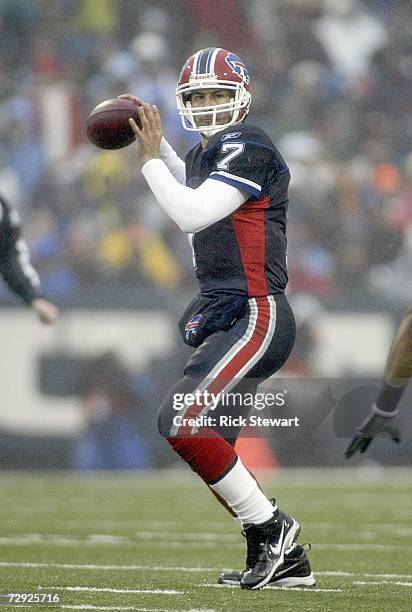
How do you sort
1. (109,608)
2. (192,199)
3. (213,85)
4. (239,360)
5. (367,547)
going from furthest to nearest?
(367,547)
(213,85)
(239,360)
(192,199)
(109,608)

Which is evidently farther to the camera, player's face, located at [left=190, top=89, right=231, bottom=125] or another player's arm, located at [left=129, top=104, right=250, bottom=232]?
player's face, located at [left=190, top=89, right=231, bottom=125]

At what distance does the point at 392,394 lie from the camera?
395cm

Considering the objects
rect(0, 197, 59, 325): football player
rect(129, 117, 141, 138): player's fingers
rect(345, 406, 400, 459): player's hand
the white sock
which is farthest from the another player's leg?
rect(0, 197, 59, 325): football player

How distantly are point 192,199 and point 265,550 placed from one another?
1.08 metres

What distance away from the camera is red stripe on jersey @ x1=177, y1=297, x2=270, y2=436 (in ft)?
12.4

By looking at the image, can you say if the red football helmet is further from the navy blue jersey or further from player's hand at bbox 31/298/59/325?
player's hand at bbox 31/298/59/325

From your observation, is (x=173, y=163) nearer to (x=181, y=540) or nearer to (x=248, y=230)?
(x=248, y=230)

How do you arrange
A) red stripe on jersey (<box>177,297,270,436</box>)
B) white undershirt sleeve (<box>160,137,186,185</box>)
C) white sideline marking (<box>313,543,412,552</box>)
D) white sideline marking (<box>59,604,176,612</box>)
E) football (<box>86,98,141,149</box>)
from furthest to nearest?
white sideline marking (<box>313,543,412,552</box>) → white undershirt sleeve (<box>160,137,186,185</box>) → football (<box>86,98,141,149</box>) → red stripe on jersey (<box>177,297,270,436</box>) → white sideline marking (<box>59,604,176,612</box>)

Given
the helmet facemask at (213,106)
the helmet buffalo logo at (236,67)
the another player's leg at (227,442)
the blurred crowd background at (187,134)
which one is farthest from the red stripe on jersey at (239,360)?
the blurred crowd background at (187,134)

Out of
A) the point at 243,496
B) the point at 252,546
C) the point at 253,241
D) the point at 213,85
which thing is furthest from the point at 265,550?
the point at 213,85

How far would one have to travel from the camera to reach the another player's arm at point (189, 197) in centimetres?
374

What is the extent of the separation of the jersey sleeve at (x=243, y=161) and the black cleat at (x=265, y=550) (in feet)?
3.28

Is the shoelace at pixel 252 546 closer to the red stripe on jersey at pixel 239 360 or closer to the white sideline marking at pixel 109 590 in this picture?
the white sideline marking at pixel 109 590

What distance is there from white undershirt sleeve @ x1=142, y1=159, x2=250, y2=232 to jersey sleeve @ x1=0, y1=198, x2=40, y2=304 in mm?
→ 1596
